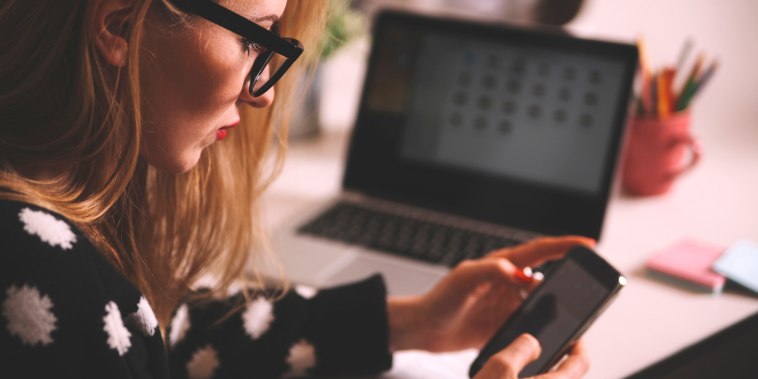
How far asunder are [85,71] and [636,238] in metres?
0.73

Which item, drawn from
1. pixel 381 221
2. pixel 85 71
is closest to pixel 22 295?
pixel 85 71

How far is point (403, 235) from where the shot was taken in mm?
972

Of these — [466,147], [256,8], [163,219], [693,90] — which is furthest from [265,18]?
[693,90]

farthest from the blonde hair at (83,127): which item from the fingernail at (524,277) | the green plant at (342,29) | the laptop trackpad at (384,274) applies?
the green plant at (342,29)

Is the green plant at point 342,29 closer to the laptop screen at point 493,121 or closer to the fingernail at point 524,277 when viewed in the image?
the laptop screen at point 493,121

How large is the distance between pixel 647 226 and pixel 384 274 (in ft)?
1.25

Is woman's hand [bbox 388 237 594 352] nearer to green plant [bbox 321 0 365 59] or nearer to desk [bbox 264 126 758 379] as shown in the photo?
desk [bbox 264 126 758 379]

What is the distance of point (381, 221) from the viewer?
1010mm

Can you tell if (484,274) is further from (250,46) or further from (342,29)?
(342,29)

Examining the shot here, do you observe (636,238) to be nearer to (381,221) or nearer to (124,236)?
(381,221)

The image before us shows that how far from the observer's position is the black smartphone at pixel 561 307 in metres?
0.67

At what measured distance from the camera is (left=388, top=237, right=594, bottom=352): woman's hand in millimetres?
760

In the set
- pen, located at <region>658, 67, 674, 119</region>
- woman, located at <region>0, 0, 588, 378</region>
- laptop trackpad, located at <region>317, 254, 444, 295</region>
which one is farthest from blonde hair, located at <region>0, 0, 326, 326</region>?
pen, located at <region>658, 67, 674, 119</region>

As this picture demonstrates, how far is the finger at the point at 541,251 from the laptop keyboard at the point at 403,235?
0.14 meters
